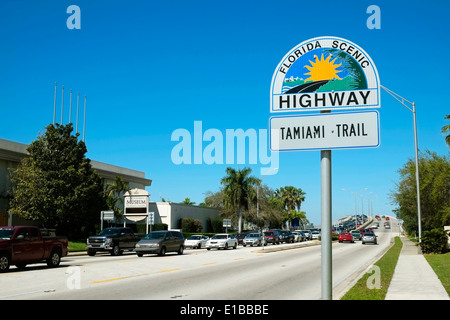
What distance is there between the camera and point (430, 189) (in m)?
39.1

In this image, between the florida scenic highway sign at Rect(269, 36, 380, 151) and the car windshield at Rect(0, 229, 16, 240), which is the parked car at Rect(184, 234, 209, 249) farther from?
the florida scenic highway sign at Rect(269, 36, 380, 151)

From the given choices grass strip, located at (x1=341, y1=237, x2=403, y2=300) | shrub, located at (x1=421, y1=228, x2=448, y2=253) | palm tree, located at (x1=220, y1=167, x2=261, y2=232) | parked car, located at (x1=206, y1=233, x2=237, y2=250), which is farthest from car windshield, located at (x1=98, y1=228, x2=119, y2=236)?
palm tree, located at (x1=220, y1=167, x2=261, y2=232)

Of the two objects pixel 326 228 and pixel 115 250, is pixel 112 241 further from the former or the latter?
pixel 326 228

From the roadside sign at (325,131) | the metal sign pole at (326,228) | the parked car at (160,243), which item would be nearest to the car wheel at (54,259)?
the parked car at (160,243)

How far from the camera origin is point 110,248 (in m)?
31.8

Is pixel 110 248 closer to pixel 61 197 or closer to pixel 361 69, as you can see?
pixel 61 197

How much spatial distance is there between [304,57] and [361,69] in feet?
1.83

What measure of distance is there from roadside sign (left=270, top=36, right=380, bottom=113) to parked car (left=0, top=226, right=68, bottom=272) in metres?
16.4

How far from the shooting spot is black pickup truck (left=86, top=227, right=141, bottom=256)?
31.7m

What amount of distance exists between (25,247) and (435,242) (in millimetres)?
23670

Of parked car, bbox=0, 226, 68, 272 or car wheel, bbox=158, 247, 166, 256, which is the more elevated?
parked car, bbox=0, 226, 68, 272

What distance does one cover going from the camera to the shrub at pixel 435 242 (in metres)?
29.3

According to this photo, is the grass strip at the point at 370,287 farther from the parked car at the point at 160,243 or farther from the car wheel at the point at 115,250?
the car wheel at the point at 115,250

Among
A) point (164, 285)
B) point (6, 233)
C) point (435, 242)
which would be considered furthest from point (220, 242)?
point (164, 285)
